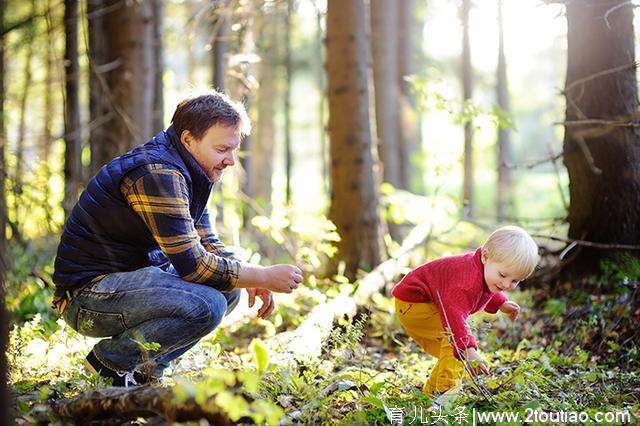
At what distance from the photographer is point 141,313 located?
361 centimetres

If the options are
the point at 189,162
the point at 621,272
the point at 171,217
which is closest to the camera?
the point at 171,217

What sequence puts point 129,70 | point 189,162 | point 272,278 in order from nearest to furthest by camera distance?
point 272,278 < point 189,162 < point 129,70

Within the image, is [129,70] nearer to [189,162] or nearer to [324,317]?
[324,317]

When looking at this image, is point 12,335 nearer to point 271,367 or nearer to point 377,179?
point 271,367

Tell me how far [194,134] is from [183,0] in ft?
41.3

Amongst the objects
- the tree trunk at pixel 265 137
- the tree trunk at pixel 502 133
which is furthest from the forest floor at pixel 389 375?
the tree trunk at pixel 265 137

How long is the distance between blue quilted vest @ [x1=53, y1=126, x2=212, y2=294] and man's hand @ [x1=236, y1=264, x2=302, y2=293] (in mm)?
574

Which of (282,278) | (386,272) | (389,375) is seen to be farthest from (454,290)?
(386,272)

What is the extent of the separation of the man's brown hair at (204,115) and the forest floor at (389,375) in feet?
4.15

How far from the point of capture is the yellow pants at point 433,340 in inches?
151

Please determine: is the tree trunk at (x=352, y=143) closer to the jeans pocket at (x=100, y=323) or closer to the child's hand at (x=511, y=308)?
the child's hand at (x=511, y=308)

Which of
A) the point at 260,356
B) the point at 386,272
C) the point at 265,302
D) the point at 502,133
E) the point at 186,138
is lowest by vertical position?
the point at 386,272

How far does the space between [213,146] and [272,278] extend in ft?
2.65

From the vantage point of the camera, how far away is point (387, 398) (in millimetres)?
3705
